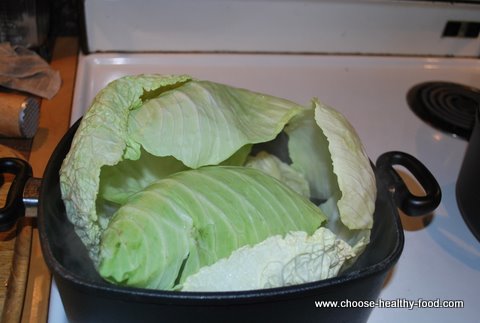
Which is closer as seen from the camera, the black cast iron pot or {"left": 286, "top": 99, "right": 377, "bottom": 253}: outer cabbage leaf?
the black cast iron pot

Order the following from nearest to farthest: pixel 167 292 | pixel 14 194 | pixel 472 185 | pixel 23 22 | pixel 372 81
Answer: pixel 167 292, pixel 14 194, pixel 472 185, pixel 23 22, pixel 372 81

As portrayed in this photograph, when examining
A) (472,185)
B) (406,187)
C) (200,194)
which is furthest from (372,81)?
(200,194)

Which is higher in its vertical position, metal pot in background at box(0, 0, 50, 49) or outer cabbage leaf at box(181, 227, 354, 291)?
metal pot in background at box(0, 0, 50, 49)

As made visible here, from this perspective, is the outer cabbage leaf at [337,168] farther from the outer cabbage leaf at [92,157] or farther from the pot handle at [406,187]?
the outer cabbage leaf at [92,157]

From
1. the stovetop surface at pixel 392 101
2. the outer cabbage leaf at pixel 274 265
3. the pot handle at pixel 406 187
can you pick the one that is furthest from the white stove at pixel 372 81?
the outer cabbage leaf at pixel 274 265

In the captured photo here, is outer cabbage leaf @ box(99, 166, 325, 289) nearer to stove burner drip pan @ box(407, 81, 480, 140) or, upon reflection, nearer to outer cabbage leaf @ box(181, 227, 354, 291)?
outer cabbage leaf @ box(181, 227, 354, 291)

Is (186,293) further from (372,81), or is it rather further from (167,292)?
(372,81)

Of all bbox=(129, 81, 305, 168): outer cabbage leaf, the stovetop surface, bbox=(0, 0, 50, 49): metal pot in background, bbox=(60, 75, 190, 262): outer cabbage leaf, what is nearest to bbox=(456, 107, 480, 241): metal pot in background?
the stovetop surface
